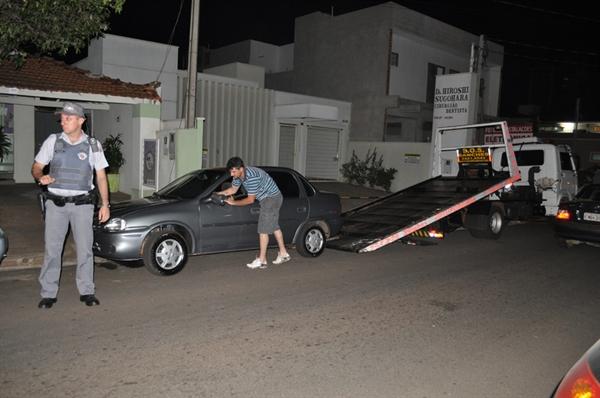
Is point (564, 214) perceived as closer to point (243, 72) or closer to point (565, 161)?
point (565, 161)

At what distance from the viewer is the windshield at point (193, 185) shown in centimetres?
725

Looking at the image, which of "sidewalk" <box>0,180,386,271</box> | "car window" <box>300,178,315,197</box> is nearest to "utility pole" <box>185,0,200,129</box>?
"sidewalk" <box>0,180,386,271</box>

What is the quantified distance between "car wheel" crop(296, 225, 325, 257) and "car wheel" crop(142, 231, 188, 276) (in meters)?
2.09

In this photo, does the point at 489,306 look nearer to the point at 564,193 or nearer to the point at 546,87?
the point at 564,193

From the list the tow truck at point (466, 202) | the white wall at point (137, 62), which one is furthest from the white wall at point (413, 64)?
the white wall at point (137, 62)

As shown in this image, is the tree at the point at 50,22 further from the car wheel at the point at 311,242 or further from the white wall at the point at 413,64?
the white wall at the point at 413,64

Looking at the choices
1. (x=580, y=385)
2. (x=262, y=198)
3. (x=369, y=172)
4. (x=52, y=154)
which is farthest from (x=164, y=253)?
(x=369, y=172)

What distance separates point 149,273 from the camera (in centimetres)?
676

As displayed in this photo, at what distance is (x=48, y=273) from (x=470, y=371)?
4332 millimetres

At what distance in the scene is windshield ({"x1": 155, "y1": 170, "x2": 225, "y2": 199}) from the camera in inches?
285

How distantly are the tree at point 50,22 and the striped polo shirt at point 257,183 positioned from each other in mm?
3375

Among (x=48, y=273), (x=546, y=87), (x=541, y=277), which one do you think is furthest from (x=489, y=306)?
(x=546, y=87)

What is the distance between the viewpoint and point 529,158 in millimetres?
12766

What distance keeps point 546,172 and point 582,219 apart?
3824 millimetres
